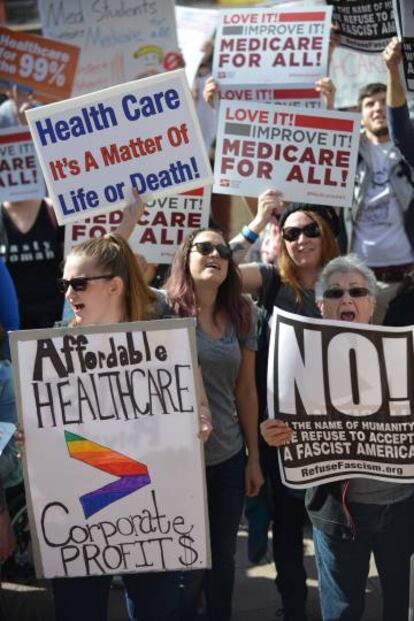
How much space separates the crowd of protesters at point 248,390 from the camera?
11.0 ft

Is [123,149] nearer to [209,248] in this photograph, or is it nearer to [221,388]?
[209,248]

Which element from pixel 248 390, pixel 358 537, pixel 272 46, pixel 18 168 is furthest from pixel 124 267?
pixel 272 46

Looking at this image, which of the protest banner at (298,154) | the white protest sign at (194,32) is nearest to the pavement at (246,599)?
the protest banner at (298,154)

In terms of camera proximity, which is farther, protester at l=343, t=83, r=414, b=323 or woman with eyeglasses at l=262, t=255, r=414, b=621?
protester at l=343, t=83, r=414, b=323

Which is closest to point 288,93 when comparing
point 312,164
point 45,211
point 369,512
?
point 312,164

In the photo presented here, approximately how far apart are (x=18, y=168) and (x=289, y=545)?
281 cm

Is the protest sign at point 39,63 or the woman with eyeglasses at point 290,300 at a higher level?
the protest sign at point 39,63

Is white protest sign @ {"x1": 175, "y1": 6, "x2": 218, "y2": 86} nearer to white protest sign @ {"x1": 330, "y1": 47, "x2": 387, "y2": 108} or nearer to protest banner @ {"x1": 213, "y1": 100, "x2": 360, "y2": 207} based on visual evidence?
white protest sign @ {"x1": 330, "y1": 47, "x2": 387, "y2": 108}

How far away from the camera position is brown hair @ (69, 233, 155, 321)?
138 inches

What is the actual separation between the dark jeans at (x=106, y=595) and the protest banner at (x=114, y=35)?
3.99 metres

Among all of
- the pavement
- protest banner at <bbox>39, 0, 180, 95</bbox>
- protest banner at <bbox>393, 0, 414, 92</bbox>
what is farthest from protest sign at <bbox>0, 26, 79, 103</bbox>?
the pavement

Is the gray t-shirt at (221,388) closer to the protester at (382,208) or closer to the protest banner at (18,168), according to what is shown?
the protester at (382,208)

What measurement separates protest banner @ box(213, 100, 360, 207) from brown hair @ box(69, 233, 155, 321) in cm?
158

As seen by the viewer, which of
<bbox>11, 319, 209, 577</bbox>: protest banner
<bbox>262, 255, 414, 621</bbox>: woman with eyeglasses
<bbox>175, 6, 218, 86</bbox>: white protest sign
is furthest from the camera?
<bbox>175, 6, 218, 86</bbox>: white protest sign
